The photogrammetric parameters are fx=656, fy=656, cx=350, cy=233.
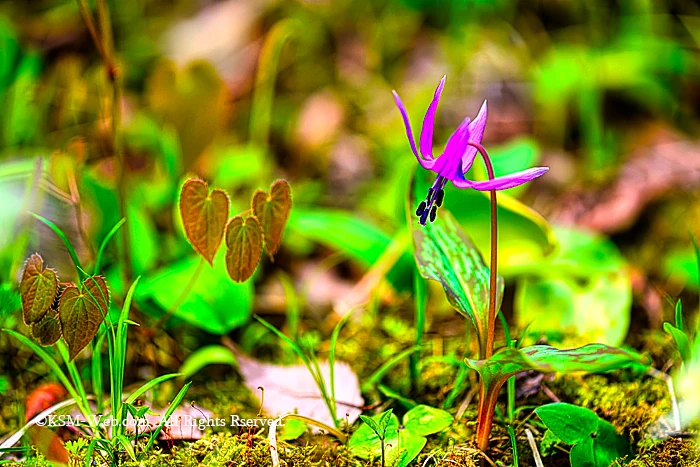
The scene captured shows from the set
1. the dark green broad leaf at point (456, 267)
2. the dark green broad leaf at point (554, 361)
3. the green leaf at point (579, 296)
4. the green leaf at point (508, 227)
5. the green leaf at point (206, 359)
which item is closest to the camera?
the dark green broad leaf at point (554, 361)

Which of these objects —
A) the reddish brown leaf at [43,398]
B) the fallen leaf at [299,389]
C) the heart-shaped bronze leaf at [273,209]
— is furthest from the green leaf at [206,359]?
the heart-shaped bronze leaf at [273,209]

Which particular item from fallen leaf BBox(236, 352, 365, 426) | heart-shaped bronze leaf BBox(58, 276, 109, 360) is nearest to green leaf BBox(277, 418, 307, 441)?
fallen leaf BBox(236, 352, 365, 426)

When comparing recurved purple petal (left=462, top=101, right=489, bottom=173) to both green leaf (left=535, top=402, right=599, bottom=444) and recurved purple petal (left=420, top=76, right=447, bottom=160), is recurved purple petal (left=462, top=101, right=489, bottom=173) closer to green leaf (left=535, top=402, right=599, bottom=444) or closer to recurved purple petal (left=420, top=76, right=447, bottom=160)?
recurved purple petal (left=420, top=76, right=447, bottom=160)

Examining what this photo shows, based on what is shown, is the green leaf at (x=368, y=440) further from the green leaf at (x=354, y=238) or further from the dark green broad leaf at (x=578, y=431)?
the green leaf at (x=354, y=238)

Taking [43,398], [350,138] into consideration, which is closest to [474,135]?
[43,398]

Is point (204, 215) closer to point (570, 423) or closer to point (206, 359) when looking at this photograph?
point (206, 359)
